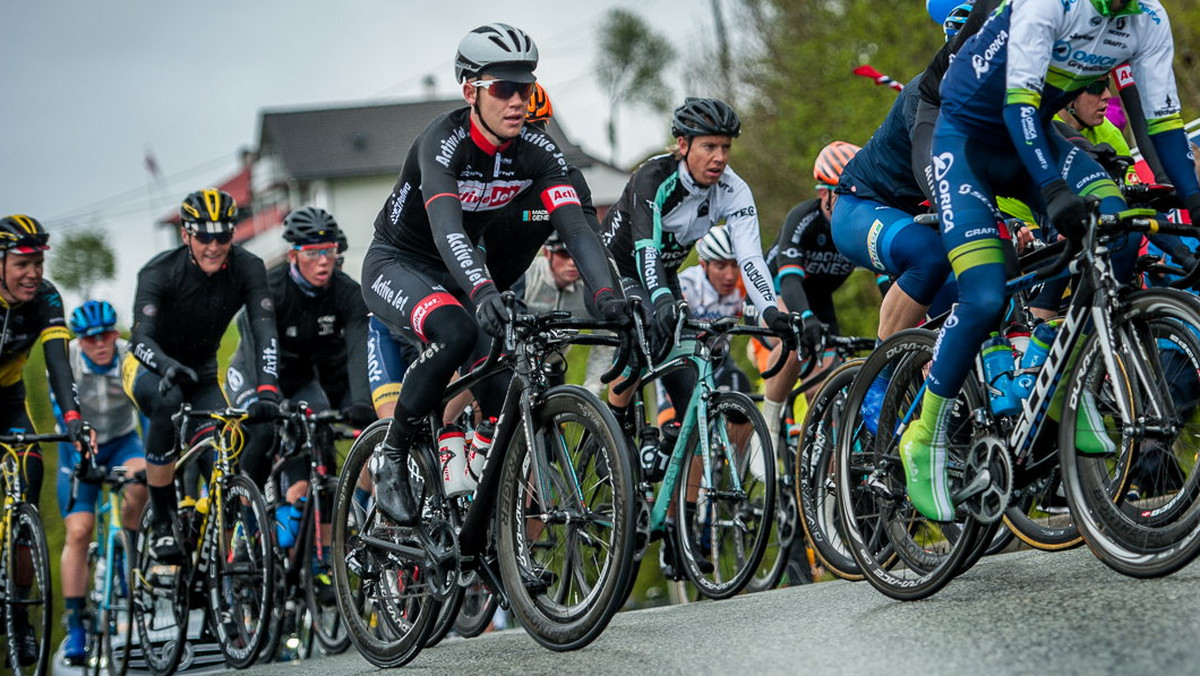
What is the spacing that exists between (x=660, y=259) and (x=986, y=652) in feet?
15.6

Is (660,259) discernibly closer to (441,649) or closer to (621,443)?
(441,649)

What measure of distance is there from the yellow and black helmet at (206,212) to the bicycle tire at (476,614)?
10.9 feet

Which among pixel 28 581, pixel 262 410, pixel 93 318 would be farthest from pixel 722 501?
pixel 93 318

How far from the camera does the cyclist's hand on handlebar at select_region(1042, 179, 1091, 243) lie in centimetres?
453

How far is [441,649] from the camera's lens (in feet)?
22.1

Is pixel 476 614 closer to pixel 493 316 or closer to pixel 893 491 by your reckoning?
pixel 493 316

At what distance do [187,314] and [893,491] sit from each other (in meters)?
5.83

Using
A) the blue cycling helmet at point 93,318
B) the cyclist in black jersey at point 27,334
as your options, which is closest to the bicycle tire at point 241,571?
the cyclist in black jersey at point 27,334

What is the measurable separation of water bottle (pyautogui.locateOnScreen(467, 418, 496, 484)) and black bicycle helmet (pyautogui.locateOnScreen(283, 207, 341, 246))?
398cm

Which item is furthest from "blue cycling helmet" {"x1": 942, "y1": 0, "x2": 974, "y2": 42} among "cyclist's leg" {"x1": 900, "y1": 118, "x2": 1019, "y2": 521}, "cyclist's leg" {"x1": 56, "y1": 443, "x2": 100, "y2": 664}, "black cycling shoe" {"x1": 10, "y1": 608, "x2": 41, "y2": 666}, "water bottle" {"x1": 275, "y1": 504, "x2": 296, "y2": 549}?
"black cycling shoe" {"x1": 10, "y1": 608, "x2": 41, "y2": 666}

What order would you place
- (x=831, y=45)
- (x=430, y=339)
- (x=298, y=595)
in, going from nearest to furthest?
(x=430, y=339), (x=298, y=595), (x=831, y=45)

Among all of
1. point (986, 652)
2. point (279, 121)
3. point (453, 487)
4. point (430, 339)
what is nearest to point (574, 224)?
point (430, 339)

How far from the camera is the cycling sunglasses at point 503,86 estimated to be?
6.09 metres

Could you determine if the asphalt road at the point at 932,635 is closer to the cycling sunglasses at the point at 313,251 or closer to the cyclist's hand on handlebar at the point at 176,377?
the cyclist's hand on handlebar at the point at 176,377
